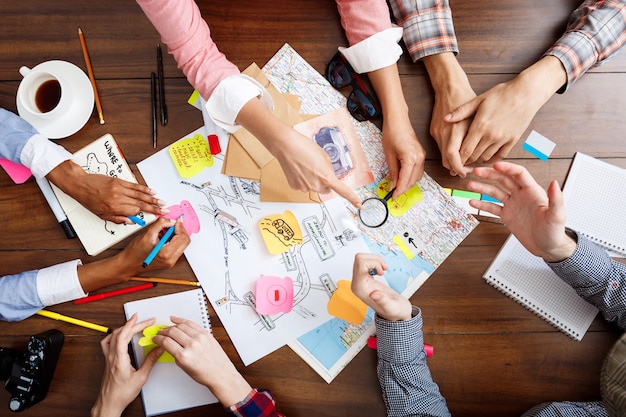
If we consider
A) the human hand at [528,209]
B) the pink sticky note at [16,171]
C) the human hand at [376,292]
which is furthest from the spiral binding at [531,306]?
the pink sticky note at [16,171]

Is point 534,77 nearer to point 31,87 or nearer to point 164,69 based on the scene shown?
point 164,69

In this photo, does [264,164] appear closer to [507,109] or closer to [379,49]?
[379,49]

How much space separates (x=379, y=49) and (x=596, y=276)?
2.24 feet

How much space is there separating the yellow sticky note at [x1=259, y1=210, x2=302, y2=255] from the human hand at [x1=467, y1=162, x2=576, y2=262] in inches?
16.0

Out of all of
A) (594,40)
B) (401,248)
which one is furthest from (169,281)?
(594,40)

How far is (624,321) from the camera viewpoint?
3.19 ft

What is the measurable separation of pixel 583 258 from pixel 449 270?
272mm

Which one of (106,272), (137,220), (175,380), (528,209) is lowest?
(175,380)

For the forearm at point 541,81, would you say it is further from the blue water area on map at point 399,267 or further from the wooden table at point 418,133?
the blue water area on map at point 399,267

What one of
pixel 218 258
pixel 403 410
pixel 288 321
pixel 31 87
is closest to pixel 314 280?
pixel 288 321

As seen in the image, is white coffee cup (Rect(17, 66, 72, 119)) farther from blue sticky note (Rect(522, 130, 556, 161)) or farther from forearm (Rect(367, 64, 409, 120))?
blue sticky note (Rect(522, 130, 556, 161))

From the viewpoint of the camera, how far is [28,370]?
100 centimetres

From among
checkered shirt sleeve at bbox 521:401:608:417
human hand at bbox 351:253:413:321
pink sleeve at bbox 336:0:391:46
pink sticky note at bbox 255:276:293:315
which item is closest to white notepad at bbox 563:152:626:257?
checkered shirt sleeve at bbox 521:401:608:417

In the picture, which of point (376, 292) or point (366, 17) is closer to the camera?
point (376, 292)
